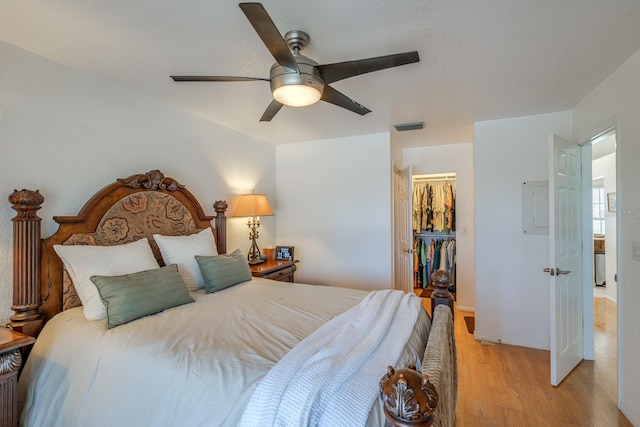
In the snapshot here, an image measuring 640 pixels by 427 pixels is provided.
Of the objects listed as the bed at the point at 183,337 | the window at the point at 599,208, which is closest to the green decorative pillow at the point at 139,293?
the bed at the point at 183,337

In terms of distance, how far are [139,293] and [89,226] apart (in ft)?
2.47

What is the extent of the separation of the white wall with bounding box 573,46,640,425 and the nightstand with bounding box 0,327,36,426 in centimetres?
353

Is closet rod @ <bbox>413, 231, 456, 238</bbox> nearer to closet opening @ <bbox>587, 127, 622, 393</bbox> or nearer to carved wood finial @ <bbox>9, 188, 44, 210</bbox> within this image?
closet opening @ <bbox>587, 127, 622, 393</bbox>

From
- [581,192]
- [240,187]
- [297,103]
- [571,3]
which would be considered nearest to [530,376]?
[581,192]

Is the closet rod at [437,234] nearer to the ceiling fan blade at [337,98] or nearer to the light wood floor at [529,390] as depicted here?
the light wood floor at [529,390]

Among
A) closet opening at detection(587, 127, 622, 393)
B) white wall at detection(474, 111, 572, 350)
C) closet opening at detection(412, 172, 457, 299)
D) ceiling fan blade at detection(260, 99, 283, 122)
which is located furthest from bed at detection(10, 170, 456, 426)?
closet opening at detection(412, 172, 457, 299)

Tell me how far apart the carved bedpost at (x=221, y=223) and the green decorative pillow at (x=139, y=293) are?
113 cm

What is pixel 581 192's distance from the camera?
2.83 m

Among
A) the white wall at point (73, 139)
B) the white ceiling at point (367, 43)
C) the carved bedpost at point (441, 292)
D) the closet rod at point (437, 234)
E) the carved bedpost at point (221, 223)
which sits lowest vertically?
the carved bedpost at point (441, 292)

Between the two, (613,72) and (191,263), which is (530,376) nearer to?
(613,72)

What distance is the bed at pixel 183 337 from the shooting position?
1009mm

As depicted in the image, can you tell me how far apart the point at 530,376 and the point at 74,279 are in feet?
11.6

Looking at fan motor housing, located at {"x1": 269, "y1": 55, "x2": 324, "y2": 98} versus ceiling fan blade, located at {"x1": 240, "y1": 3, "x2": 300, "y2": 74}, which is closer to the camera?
ceiling fan blade, located at {"x1": 240, "y1": 3, "x2": 300, "y2": 74}

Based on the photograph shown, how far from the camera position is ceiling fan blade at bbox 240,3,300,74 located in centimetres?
106
